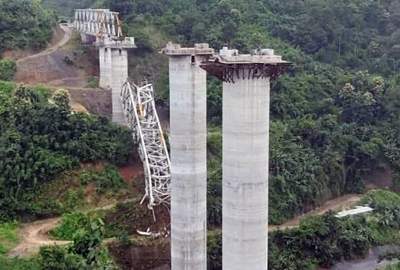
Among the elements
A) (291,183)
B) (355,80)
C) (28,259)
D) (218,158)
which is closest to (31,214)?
(28,259)

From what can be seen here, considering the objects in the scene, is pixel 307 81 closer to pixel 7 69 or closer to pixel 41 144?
pixel 7 69

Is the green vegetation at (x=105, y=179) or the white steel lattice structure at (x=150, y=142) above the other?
the white steel lattice structure at (x=150, y=142)

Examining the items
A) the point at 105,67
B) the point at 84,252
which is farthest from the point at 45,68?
the point at 84,252

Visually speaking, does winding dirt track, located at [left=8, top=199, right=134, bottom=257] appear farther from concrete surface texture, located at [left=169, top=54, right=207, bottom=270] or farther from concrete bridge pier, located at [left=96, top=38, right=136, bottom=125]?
concrete bridge pier, located at [left=96, top=38, right=136, bottom=125]

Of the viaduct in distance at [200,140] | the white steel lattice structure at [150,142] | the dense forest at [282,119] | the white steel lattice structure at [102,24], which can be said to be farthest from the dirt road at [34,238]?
the white steel lattice structure at [102,24]

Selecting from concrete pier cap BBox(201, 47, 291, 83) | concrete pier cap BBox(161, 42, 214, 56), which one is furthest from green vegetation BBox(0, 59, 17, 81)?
concrete pier cap BBox(201, 47, 291, 83)

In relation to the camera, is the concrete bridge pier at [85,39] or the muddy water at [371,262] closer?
the muddy water at [371,262]

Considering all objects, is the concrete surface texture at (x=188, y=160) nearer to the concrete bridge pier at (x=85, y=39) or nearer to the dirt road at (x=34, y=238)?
the dirt road at (x=34, y=238)
